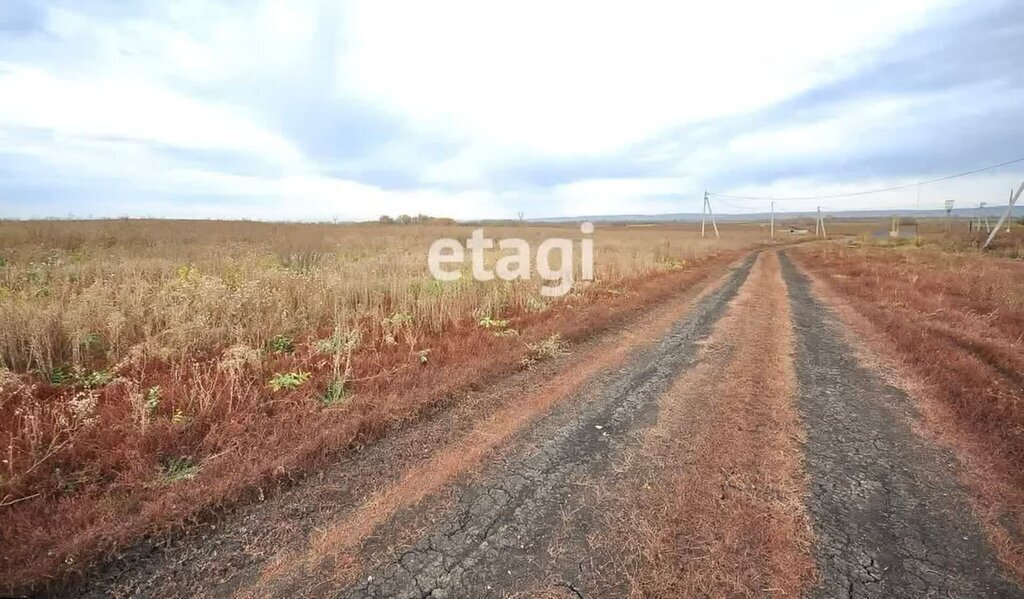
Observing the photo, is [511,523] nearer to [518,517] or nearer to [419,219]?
[518,517]

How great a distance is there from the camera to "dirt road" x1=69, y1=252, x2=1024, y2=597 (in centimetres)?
246

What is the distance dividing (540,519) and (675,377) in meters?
3.57

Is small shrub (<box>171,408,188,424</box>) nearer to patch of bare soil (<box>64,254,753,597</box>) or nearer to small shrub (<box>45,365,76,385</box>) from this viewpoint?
patch of bare soil (<box>64,254,753,597</box>)

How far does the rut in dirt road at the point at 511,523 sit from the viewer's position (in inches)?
95.8

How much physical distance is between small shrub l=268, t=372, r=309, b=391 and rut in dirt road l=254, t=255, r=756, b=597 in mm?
2719

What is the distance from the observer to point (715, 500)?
3.14 metres

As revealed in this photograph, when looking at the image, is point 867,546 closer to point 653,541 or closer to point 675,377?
point 653,541

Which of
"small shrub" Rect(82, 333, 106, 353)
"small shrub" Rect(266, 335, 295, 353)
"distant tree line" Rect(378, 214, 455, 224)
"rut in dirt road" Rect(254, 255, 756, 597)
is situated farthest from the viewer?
"distant tree line" Rect(378, 214, 455, 224)

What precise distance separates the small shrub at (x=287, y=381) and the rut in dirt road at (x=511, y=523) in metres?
2.72

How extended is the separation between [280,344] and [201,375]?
4.79ft

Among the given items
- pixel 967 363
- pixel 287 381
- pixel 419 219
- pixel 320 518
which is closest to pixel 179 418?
pixel 287 381

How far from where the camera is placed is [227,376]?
15.8 feet

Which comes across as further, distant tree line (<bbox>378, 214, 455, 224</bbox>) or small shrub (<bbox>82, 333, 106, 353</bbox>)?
distant tree line (<bbox>378, 214, 455, 224</bbox>)

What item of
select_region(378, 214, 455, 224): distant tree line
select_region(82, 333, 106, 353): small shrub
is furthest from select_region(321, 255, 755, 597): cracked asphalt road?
select_region(378, 214, 455, 224): distant tree line
